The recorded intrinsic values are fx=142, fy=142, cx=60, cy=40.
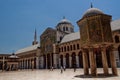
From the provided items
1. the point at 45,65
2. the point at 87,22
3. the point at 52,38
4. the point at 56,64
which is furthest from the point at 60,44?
the point at 87,22

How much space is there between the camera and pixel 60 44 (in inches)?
1869

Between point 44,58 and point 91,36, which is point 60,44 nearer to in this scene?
point 44,58

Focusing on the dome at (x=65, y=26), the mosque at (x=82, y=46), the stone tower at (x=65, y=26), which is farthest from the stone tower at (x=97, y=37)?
the dome at (x=65, y=26)

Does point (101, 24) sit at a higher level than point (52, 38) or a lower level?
lower

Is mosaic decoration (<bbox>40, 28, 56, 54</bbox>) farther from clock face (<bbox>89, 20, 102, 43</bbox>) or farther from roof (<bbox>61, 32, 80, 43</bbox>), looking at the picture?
clock face (<bbox>89, 20, 102, 43</bbox>)

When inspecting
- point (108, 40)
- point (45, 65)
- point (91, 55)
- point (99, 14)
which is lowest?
point (45, 65)

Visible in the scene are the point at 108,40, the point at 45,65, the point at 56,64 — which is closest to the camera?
the point at 108,40

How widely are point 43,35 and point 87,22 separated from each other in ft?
128

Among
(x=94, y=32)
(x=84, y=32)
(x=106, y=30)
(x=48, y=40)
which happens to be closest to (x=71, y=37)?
(x=48, y=40)

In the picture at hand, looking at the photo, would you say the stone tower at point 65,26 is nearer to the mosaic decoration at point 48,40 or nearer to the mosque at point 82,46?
the mosque at point 82,46

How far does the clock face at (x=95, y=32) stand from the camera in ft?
47.3

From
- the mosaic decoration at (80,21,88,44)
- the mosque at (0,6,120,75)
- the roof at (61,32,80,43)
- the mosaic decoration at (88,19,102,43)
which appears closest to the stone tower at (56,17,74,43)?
the mosque at (0,6,120,75)

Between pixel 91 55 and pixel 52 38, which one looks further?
pixel 52 38

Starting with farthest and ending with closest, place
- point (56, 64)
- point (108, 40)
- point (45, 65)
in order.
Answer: point (45, 65) → point (56, 64) → point (108, 40)
